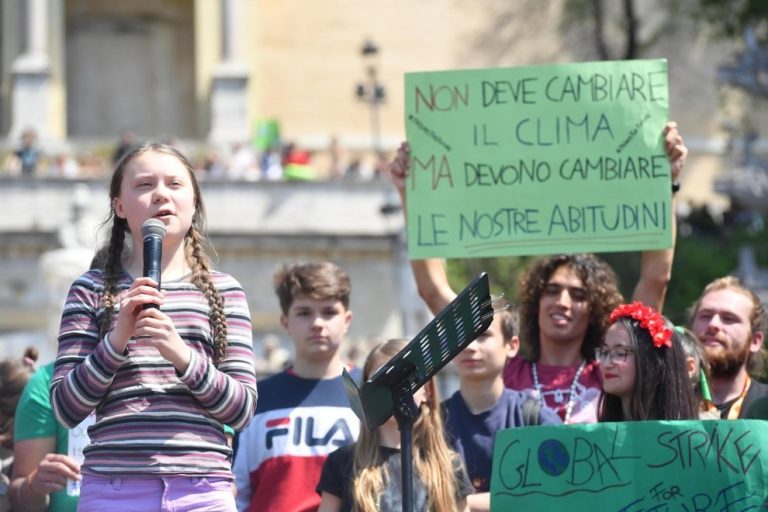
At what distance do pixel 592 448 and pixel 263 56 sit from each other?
34547mm

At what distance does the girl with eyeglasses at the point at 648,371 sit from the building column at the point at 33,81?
30.7 metres

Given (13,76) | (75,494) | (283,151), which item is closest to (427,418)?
(75,494)

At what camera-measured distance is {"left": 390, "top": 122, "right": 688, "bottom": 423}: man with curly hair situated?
8453 millimetres

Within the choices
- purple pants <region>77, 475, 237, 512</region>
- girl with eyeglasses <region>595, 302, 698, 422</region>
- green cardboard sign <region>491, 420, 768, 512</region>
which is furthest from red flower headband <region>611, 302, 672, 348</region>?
purple pants <region>77, 475, 237, 512</region>

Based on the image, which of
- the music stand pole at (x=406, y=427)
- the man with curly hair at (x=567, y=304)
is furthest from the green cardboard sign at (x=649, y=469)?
the man with curly hair at (x=567, y=304)

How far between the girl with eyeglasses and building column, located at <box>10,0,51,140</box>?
30669mm

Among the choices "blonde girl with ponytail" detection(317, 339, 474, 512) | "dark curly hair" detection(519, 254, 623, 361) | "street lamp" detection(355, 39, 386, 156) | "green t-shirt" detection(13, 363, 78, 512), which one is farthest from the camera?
"street lamp" detection(355, 39, 386, 156)

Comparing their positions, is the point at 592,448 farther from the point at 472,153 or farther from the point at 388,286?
the point at 388,286

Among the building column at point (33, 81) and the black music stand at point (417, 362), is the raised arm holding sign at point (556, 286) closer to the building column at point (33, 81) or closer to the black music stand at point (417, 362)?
the black music stand at point (417, 362)

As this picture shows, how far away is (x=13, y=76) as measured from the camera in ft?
126

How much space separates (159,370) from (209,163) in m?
26.8

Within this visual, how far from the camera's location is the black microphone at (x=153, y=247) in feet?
20.1

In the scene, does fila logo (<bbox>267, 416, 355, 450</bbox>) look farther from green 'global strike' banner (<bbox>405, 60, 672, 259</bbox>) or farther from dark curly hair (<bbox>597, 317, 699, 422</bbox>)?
dark curly hair (<bbox>597, 317, 699, 422</bbox>)

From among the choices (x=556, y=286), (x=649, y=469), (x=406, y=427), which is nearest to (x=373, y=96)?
(x=556, y=286)
